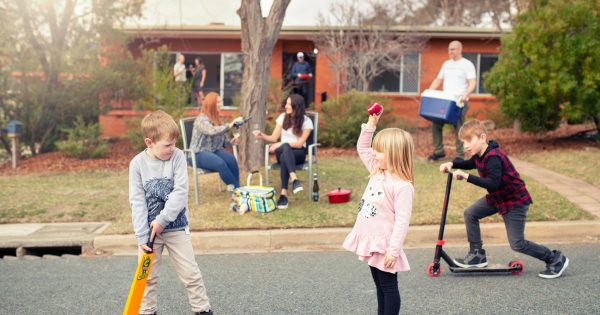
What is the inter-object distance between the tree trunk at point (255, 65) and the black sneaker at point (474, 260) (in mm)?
4486

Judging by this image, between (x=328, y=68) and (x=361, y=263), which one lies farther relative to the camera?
(x=328, y=68)

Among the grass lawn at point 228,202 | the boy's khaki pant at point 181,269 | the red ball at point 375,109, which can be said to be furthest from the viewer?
the grass lawn at point 228,202

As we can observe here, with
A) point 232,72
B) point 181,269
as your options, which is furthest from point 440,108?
point 232,72

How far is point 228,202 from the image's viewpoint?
8.51 metres

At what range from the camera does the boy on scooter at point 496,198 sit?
5.51m

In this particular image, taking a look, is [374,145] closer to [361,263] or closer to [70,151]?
[361,263]

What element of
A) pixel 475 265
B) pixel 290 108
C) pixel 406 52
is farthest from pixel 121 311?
pixel 406 52

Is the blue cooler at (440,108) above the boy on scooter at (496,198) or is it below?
above

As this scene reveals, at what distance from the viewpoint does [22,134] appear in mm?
14148

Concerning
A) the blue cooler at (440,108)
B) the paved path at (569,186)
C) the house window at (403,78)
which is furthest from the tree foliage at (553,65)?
the house window at (403,78)

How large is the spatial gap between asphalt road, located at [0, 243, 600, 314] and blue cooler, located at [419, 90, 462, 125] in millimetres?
3956

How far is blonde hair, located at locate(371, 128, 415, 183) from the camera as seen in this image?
4023 millimetres

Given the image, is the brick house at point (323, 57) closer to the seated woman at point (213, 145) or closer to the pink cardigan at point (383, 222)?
the seated woman at point (213, 145)

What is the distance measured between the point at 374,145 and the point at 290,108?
469 centimetres
